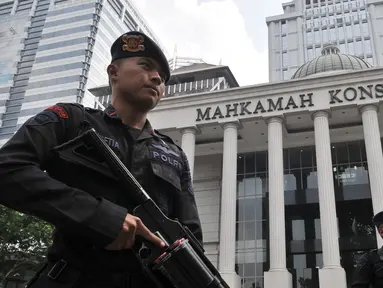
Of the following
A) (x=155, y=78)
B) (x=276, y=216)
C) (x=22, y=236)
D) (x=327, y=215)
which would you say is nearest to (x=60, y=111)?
(x=155, y=78)

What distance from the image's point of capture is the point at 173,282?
1.46 metres

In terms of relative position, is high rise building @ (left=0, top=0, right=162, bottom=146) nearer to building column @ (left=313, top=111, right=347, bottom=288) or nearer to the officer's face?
building column @ (left=313, top=111, right=347, bottom=288)

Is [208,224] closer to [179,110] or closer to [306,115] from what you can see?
[179,110]

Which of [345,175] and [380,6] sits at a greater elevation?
[380,6]

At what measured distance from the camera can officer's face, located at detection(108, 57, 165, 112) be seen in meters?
1.99

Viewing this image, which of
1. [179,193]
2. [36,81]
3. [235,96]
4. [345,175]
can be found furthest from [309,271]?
[36,81]

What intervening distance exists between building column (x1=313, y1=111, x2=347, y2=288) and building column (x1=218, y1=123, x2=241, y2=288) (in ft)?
14.8

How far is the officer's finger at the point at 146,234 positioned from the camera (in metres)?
1.48

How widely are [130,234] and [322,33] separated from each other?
66.2 m

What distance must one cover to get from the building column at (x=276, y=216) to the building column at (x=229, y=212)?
6.25ft

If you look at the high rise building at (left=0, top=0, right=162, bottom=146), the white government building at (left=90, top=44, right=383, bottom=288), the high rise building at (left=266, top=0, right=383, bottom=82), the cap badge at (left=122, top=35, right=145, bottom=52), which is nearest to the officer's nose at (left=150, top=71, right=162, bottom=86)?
the cap badge at (left=122, top=35, right=145, bottom=52)

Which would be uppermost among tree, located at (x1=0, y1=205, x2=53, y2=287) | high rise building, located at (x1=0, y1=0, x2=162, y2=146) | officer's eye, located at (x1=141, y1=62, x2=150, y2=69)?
high rise building, located at (x1=0, y1=0, x2=162, y2=146)

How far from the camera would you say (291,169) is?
2745 cm

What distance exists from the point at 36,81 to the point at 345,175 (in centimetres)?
4664
